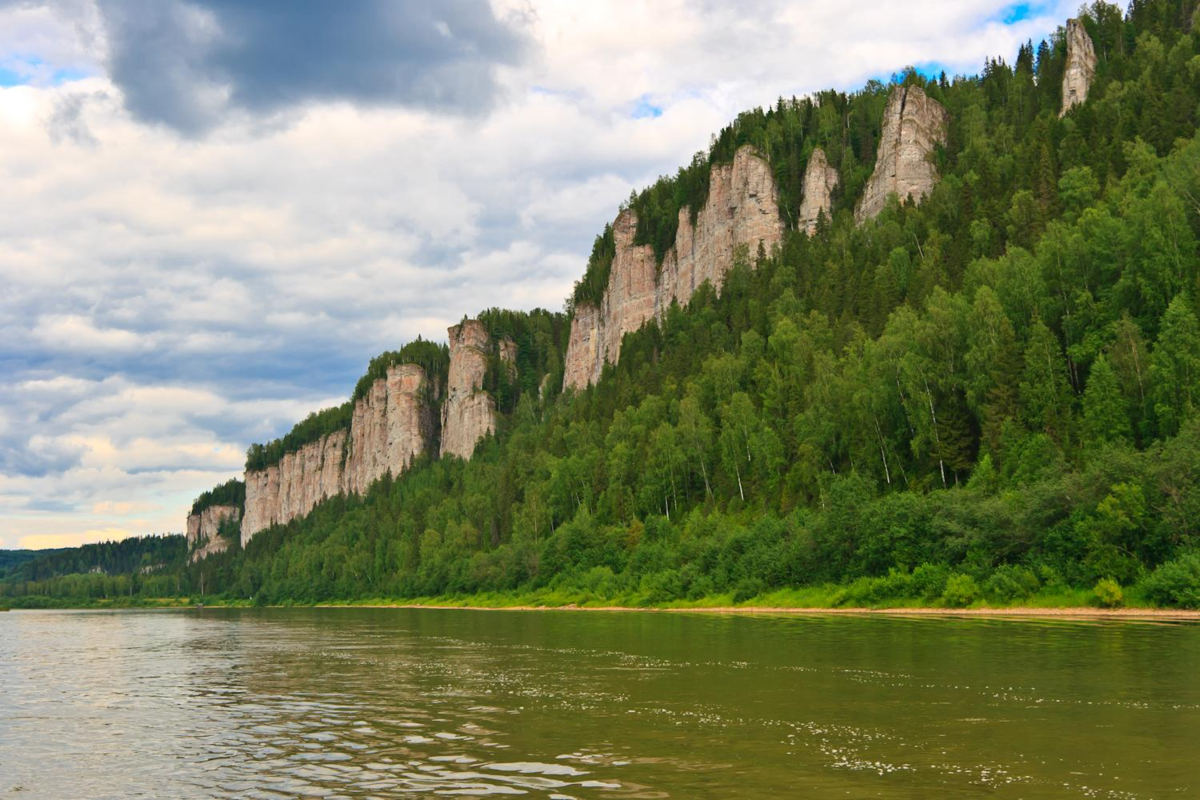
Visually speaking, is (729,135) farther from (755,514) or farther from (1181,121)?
(755,514)

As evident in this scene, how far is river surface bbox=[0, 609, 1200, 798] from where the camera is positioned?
53.3ft

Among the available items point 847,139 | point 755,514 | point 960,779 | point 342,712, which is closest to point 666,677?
point 342,712

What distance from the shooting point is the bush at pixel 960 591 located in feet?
199

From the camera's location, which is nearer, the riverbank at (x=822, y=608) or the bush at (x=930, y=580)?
the riverbank at (x=822, y=608)

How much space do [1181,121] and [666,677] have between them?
113416 mm

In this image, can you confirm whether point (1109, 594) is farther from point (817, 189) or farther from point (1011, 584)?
point (817, 189)

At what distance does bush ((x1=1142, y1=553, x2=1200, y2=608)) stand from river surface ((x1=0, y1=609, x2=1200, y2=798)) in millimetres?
6877

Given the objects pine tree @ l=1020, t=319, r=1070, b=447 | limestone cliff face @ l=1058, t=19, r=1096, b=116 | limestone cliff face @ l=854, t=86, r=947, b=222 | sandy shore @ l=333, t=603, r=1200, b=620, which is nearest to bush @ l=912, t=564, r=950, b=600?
sandy shore @ l=333, t=603, r=1200, b=620

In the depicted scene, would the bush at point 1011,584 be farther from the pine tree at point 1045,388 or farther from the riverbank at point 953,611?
the pine tree at point 1045,388

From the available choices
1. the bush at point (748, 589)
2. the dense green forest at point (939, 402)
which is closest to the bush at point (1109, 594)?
the dense green forest at point (939, 402)

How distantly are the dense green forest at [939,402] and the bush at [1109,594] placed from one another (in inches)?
6.4

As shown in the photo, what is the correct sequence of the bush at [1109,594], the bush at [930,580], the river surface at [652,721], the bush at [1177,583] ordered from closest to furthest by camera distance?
the river surface at [652,721], the bush at [1177,583], the bush at [1109,594], the bush at [930,580]

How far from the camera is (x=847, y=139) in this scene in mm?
182250

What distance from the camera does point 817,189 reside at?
174m
